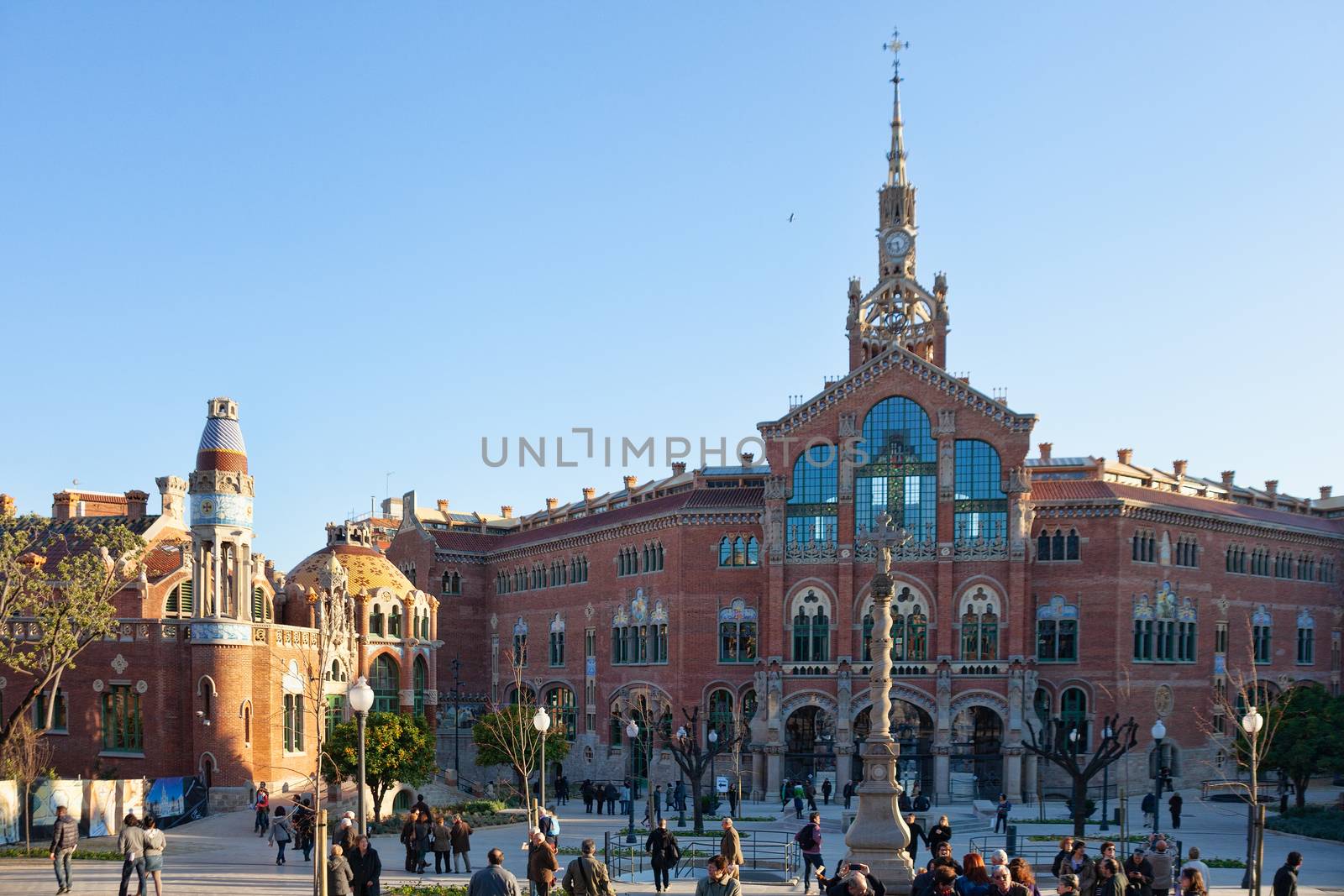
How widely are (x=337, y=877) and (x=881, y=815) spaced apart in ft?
35.5

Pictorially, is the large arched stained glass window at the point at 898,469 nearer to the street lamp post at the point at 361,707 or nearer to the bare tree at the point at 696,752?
the bare tree at the point at 696,752

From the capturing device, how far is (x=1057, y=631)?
2603 inches

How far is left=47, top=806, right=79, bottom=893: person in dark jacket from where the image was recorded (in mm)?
31000

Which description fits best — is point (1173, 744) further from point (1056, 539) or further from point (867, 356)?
point (867, 356)

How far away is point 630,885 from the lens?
33.4 m

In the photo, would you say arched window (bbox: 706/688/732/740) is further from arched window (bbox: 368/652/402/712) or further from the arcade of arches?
arched window (bbox: 368/652/402/712)

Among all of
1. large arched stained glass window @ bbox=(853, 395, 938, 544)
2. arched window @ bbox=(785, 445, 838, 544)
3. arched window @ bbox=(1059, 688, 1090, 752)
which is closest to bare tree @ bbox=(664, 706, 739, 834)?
arched window @ bbox=(785, 445, 838, 544)

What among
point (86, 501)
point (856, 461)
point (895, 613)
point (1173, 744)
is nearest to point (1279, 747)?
point (1173, 744)

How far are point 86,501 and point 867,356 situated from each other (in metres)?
38.0

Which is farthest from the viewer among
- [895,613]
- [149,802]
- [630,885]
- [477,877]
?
[895,613]

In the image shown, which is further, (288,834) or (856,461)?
(856,461)

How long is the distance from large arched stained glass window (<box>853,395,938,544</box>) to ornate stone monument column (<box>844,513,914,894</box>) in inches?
1389

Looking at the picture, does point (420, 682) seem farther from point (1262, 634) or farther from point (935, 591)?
point (1262, 634)

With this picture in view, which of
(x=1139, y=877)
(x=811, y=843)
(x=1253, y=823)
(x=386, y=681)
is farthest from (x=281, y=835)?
(x=386, y=681)
